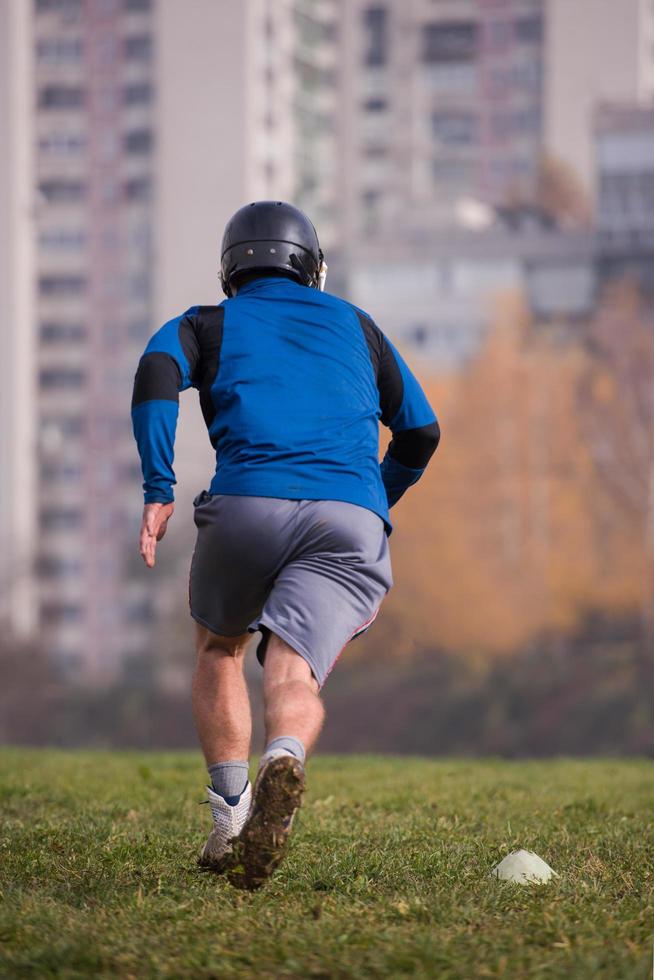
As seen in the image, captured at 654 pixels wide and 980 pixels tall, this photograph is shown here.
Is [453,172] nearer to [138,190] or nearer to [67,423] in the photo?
[138,190]

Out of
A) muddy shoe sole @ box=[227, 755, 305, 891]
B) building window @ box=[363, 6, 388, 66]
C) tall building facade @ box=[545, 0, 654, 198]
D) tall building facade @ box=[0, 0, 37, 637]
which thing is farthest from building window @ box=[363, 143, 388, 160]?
muddy shoe sole @ box=[227, 755, 305, 891]

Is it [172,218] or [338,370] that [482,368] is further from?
[172,218]

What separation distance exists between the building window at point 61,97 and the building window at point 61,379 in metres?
20.4

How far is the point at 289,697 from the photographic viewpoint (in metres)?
4.99

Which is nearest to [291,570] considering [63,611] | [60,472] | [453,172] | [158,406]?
[158,406]

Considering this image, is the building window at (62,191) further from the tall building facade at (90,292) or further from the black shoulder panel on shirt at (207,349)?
the black shoulder panel on shirt at (207,349)

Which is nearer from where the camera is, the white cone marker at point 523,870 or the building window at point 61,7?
the white cone marker at point 523,870

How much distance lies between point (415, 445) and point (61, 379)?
118603mm

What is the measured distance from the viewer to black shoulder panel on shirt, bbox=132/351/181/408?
5.30m

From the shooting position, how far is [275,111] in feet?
414

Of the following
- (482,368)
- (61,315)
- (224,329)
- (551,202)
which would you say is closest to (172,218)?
(61,315)

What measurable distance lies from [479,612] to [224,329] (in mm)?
41099

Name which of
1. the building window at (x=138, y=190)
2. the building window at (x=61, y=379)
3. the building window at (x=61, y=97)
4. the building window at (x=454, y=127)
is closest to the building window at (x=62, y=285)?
the building window at (x=61, y=379)

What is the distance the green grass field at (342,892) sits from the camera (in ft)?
13.2
